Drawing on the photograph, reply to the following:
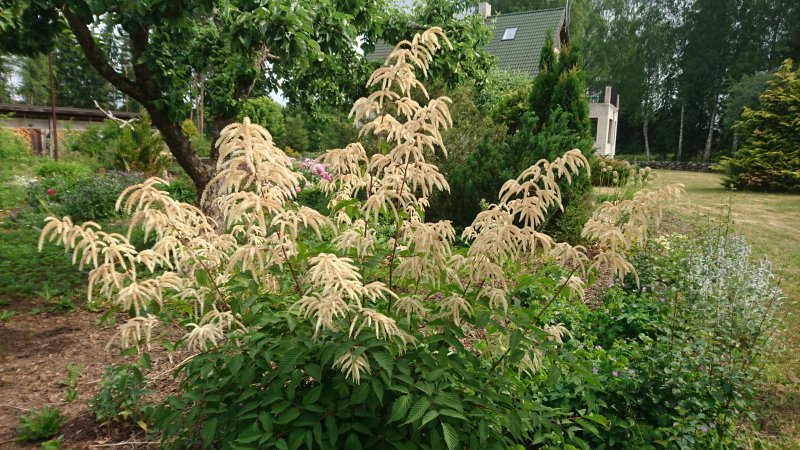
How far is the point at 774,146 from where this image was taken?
15.7 m

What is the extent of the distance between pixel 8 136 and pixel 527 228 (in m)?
12.8

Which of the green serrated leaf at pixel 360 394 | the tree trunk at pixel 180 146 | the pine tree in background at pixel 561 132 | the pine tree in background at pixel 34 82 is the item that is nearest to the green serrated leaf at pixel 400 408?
the green serrated leaf at pixel 360 394

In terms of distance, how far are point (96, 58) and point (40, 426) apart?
3837 millimetres

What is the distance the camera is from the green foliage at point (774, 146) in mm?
15258

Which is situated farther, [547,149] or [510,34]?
[510,34]

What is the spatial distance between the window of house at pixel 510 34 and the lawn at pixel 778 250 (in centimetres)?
1082

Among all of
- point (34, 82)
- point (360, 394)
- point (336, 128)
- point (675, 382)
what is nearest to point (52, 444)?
point (360, 394)

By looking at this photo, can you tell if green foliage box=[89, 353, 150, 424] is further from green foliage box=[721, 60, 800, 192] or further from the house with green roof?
the house with green roof

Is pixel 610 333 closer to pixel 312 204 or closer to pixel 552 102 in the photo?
pixel 552 102

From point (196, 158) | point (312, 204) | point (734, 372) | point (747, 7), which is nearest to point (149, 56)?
point (196, 158)

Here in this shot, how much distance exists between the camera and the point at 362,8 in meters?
5.97

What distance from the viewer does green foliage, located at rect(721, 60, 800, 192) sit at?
15258 millimetres

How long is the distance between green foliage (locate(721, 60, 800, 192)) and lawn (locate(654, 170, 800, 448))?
2.62 ft

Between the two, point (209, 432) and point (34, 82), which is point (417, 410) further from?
point (34, 82)
